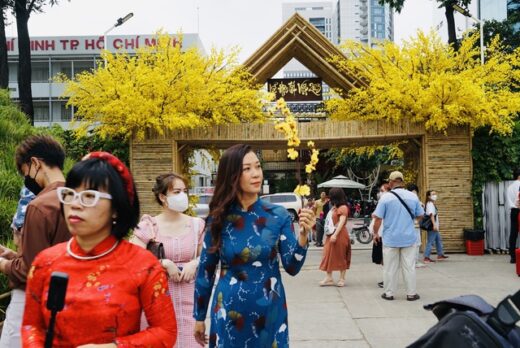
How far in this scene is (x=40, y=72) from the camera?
40688 millimetres

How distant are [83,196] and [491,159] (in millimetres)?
11649

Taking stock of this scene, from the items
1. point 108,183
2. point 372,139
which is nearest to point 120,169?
point 108,183

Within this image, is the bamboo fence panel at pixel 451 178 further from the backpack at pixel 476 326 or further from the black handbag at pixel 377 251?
the backpack at pixel 476 326

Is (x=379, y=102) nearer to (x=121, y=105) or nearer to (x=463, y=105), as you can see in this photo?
(x=463, y=105)

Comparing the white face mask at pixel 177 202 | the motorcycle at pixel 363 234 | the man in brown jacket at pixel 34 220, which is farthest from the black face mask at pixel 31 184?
the motorcycle at pixel 363 234

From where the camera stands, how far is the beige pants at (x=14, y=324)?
3.09m

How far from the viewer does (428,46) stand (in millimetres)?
11859

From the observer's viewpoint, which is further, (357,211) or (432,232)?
(357,211)

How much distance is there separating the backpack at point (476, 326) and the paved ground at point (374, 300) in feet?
13.4

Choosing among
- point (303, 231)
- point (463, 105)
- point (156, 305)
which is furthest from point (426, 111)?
point (156, 305)

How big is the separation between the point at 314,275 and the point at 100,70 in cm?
607

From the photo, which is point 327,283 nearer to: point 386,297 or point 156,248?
point 386,297

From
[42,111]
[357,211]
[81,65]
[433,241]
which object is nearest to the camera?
[433,241]

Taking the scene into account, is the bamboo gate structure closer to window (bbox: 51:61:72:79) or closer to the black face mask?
the black face mask
